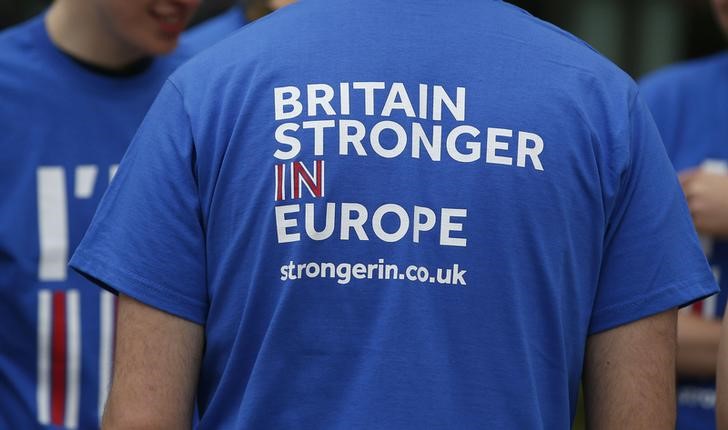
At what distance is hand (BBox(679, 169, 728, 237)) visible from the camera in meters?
3.21

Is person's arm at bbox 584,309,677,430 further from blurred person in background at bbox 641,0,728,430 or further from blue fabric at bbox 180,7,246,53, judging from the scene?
blue fabric at bbox 180,7,246,53

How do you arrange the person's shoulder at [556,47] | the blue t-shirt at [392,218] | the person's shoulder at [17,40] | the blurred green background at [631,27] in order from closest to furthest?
1. the blue t-shirt at [392,218]
2. the person's shoulder at [556,47]
3. the person's shoulder at [17,40]
4. the blurred green background at [631,27]

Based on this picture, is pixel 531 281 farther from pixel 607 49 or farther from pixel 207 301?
pixel 607 49

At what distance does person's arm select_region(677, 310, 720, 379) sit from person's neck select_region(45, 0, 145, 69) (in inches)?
59.6

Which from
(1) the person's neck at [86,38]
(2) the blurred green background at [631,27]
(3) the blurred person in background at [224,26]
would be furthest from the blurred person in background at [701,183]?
(2) the blurred green background at [631,27]

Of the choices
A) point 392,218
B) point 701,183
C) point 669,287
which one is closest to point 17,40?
A: point 392,218

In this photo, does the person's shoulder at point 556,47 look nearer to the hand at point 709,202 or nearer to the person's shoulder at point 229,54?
the person's shoulder at point 229,54

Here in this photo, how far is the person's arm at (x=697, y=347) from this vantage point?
130 inches

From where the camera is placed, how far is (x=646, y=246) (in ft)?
6.89

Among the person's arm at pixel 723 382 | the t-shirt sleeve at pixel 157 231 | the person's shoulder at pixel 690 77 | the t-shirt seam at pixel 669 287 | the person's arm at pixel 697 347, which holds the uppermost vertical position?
the person's shoulder at pixel 690 77

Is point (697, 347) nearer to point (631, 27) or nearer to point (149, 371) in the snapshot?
point (149, 371)

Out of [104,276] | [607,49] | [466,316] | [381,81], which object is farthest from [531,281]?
[607,49]

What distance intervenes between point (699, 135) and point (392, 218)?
1.65m

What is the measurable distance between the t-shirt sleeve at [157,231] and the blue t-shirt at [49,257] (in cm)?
103
